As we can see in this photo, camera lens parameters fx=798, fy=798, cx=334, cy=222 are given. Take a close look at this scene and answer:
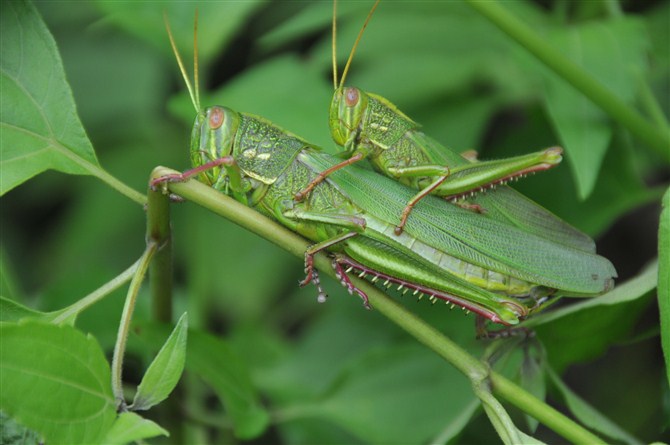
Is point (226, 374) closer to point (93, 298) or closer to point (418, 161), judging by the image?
point (93, 298)

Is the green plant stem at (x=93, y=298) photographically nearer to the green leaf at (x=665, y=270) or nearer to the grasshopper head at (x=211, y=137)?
the grasshopper head at (x=211, y=137)

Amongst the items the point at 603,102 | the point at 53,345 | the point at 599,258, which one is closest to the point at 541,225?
the point at 599,258

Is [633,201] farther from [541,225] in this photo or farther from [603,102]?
[541,225]

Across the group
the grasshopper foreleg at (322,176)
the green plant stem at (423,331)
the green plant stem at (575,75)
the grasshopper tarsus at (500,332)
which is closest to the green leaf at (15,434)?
the green plant stem at (423,331)

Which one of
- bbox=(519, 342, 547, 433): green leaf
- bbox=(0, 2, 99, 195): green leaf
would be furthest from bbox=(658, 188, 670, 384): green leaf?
bbox=(0, 2, 99, 195): green leaf

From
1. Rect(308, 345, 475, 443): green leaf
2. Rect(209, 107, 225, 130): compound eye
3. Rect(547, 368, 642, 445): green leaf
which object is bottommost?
Rect(308, 345, 475, 443): green leaf

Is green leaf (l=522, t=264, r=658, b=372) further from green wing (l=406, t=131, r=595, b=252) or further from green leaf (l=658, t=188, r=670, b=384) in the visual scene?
green leaf (l=658, t=188, r=670, b=384)

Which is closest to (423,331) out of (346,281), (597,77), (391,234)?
(346,281)
